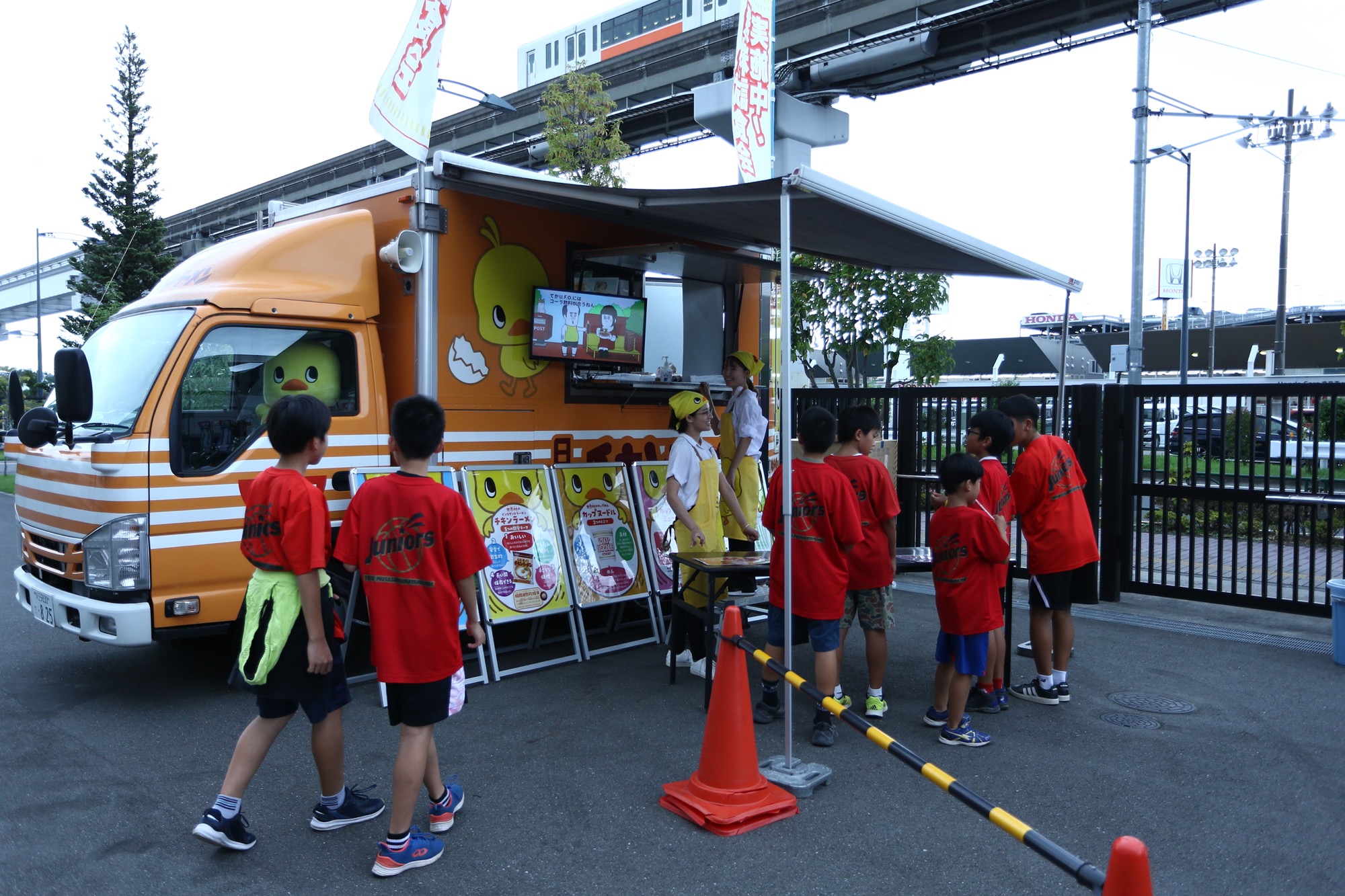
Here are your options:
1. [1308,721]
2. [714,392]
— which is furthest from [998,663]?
[714,392]

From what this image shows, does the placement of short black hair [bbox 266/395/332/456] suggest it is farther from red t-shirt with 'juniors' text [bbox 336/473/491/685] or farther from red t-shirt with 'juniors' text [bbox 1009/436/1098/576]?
red t-shirt with 'juniors' text [bbox 1009/436/1098/576]

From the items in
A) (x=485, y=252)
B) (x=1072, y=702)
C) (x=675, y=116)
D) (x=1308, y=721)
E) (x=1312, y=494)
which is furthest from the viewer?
(x=675, y=116)

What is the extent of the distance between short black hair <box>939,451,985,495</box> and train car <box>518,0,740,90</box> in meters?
14.8

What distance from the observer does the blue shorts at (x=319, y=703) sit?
3559 millimetres

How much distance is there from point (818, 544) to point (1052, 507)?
5.61 ft

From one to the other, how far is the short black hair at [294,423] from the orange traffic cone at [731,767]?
1874mm

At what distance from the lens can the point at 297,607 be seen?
138 inches

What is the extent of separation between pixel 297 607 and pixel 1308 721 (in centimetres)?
541

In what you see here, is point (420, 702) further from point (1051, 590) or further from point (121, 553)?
point (1051, 590)

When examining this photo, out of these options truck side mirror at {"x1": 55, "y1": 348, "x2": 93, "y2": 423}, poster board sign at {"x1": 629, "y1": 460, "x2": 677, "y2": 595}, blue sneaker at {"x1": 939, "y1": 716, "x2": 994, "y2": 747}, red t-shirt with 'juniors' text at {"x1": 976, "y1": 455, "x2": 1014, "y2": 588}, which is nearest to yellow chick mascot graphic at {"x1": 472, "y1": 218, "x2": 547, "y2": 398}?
poster board sign at {"x1": 629, "y1": 460, "x2": 677, "y2": 595}

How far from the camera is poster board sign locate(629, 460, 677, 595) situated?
678cm

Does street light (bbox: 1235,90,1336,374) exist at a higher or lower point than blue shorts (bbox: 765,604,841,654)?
higher

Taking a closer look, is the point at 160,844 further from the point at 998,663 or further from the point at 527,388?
the point at 998,663

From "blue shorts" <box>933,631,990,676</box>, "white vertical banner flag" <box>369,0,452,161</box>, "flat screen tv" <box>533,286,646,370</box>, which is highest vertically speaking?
"white vertical banner flag" <box>369,0,452,161</box>
